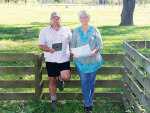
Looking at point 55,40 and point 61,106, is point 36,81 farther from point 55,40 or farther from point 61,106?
point 55,40

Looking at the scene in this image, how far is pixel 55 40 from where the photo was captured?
4.76m

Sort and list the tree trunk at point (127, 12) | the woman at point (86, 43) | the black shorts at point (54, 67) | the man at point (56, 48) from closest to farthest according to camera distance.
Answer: the woman at point (86, 43), the man at point (56, 48), the black shorts at point (54, 67), the tree trunk at point (127, 12)

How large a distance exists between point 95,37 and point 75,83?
1327mm

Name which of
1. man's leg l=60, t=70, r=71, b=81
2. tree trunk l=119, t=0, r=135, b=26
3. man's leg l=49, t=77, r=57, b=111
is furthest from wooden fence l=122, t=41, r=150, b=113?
tree trunk l=119, t=0, r=135, b=26

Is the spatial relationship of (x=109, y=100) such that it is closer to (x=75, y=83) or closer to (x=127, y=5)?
(x=75, y=83)

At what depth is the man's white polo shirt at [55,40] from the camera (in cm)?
475

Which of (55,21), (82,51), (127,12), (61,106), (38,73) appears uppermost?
(127,12)

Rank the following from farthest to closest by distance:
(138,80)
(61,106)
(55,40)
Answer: (61,106) < (55,40) < (138,80)

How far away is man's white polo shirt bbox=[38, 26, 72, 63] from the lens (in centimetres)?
475

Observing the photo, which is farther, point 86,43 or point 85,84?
point 85,84

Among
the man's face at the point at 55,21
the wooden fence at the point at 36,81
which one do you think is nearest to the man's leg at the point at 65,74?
the wooden fence at the point at 36,81

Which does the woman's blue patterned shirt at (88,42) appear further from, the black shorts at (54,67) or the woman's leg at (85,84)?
the black shorts at (54,67)

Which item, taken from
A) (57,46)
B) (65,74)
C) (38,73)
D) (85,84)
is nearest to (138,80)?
(85,84)

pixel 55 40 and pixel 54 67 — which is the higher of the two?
pixel 55 40
